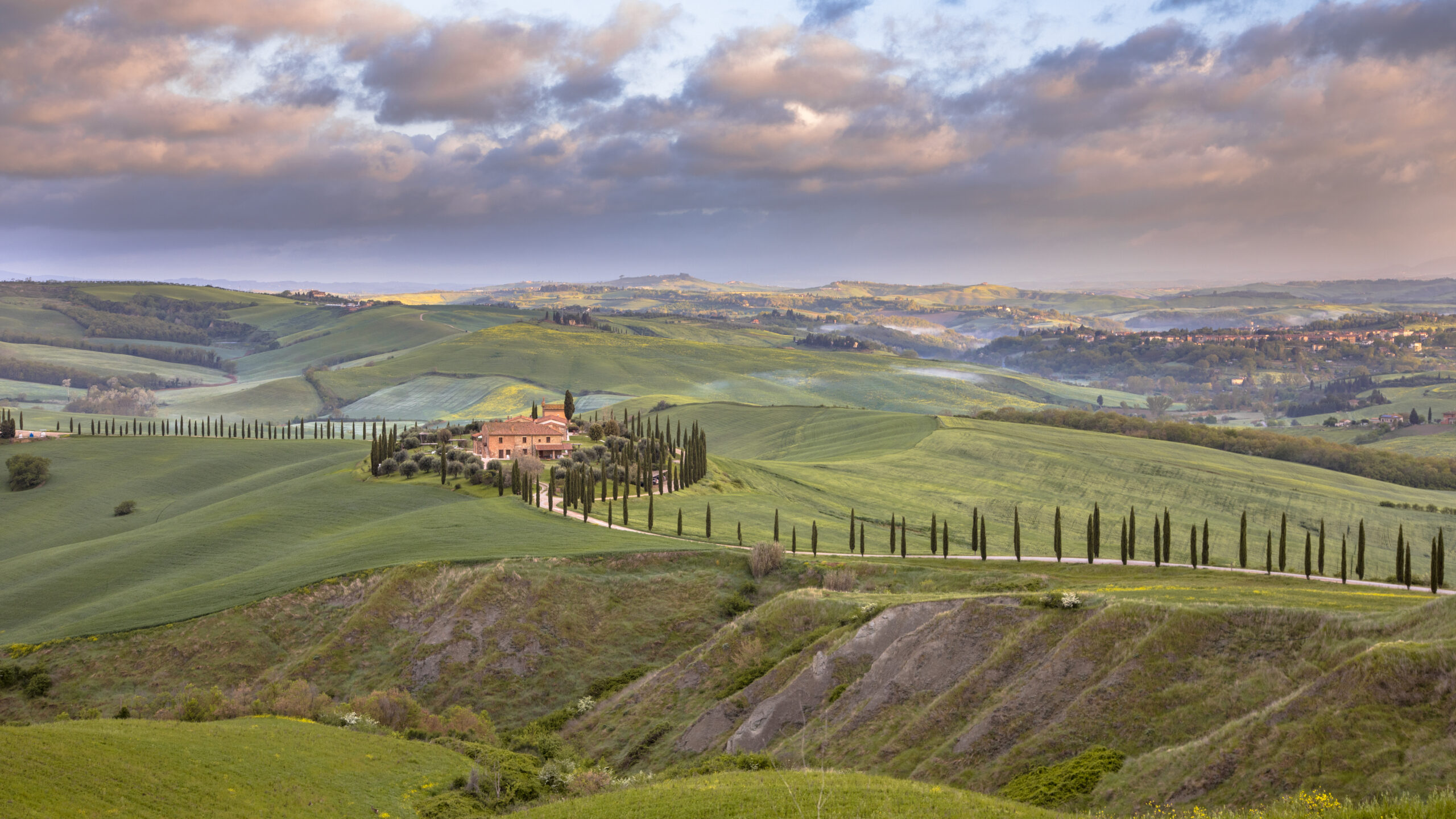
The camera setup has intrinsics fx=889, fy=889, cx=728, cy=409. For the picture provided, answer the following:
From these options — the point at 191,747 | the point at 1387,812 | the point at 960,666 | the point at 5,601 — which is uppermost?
the point at 1387,812

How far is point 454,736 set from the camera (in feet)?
146

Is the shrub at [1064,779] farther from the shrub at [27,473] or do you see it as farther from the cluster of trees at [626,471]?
the shrub at [27,473]

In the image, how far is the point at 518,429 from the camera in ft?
376

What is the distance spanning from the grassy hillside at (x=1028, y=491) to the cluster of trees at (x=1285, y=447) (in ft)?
43.4

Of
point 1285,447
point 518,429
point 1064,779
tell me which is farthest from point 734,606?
point 1285,447

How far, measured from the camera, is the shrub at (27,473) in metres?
120

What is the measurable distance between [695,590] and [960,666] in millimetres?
30012

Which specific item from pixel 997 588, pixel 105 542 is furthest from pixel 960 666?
pixel 105 542

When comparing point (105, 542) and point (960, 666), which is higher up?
point (960, 666)

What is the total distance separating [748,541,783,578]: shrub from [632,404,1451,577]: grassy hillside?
14.0 meters

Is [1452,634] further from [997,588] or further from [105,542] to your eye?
[105,542]

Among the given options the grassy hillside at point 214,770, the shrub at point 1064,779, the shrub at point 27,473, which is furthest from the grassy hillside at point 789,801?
the shrub at point 27,473

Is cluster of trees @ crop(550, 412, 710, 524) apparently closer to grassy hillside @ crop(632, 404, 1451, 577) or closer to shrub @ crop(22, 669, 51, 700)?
grassy hillside @ crop(632, 404, 1451, 577)

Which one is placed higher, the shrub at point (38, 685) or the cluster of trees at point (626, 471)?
the cluster of trees at point (626, 471)
